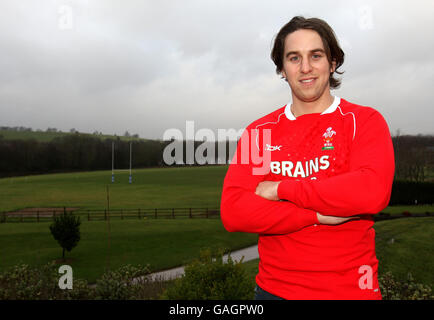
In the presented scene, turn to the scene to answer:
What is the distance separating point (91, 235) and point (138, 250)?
27.8ft

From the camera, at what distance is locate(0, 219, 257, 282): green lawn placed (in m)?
27.7

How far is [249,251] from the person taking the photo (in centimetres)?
3189

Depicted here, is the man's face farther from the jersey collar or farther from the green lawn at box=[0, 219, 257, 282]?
the green lawn at box=[0, 219, 257, 282]

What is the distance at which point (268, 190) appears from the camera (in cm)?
286

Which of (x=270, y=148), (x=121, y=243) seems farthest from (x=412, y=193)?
(x=270, y=148)

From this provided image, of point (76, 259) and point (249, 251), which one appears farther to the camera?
point (249, 251)

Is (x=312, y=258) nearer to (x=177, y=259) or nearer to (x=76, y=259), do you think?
(x=177, y=259)

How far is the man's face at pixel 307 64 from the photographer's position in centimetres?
279

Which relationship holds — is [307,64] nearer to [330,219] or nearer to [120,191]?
[330,219]

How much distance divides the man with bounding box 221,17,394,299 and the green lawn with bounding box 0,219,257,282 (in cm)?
2280

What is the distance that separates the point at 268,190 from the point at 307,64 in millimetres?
1115

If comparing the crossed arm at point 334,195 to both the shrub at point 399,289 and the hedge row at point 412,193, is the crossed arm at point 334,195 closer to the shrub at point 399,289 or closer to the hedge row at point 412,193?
the shrub at point 399,289

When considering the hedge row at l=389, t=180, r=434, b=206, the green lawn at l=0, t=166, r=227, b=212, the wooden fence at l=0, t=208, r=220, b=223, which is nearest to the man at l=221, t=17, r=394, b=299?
the wooden fence at l=0, t=208, r=220, b=223
